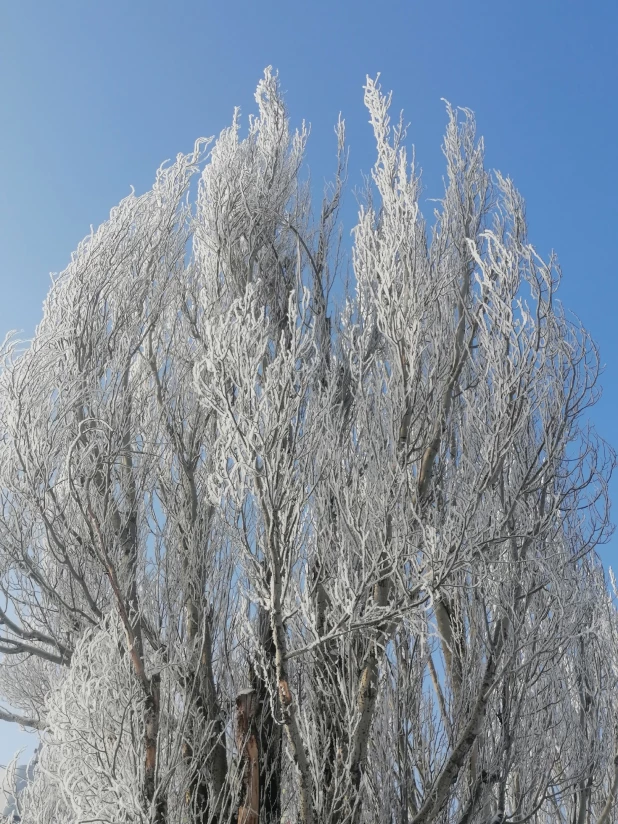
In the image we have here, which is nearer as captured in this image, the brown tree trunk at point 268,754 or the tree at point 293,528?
the tree at point 293,528

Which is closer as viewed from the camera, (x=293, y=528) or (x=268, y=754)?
(x=293, y=528)

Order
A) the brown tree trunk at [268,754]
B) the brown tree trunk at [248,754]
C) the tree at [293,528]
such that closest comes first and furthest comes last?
the tree at [293,528], the brown tree trunk at [248,754], the brown tree trunk at [268,754]

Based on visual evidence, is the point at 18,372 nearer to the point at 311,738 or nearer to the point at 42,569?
the point at 42,569

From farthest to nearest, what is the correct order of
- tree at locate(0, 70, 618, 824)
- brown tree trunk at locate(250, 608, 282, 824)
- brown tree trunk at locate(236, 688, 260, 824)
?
brown tree trunk at locate(250, 608, 282, 824), brown tree trunk at locate(236, 688, 260, 824), tree at locate(0, 70, 618, 824)

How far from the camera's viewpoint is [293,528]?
390 centimetres

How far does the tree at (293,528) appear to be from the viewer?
4.10 m

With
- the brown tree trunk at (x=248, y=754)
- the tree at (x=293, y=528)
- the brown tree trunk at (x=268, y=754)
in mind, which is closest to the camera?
the tree at (x=293, y=528)

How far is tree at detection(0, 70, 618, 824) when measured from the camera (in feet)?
13.5

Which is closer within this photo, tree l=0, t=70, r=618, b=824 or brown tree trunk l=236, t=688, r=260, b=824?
tree l=0, t=70, r=618, b=824

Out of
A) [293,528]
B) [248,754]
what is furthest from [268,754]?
[293,528]

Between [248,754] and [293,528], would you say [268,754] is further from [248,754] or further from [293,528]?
[293,528]

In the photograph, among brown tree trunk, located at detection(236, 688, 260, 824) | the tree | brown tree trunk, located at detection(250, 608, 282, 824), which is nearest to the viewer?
the tree

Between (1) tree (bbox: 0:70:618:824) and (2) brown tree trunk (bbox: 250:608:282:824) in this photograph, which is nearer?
(1) tree (bbox: 0:70:618:824)

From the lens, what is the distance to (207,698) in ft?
18.3
